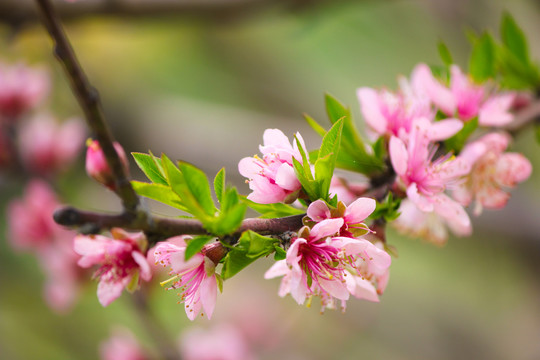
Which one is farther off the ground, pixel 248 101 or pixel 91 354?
pixel 248 101

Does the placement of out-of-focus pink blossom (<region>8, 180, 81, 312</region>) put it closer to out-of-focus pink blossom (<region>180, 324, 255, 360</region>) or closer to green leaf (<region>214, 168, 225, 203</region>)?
out-of-focus pink blossom (<region>180, 324, 255, 360</region>)

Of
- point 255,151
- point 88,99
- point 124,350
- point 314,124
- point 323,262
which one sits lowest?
point 124,350

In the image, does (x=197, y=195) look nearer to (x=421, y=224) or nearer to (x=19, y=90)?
(x=421, y=224)

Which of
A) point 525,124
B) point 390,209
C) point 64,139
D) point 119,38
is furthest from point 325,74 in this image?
point 390,209

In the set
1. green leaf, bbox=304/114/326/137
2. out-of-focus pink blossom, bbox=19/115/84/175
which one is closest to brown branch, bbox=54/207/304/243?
green leaf, bbox=304/114/326/137

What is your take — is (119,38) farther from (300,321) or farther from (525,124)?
(525,124)

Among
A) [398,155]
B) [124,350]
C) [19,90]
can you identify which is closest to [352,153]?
[398,155]

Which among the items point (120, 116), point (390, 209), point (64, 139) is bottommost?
point (120, 116)
